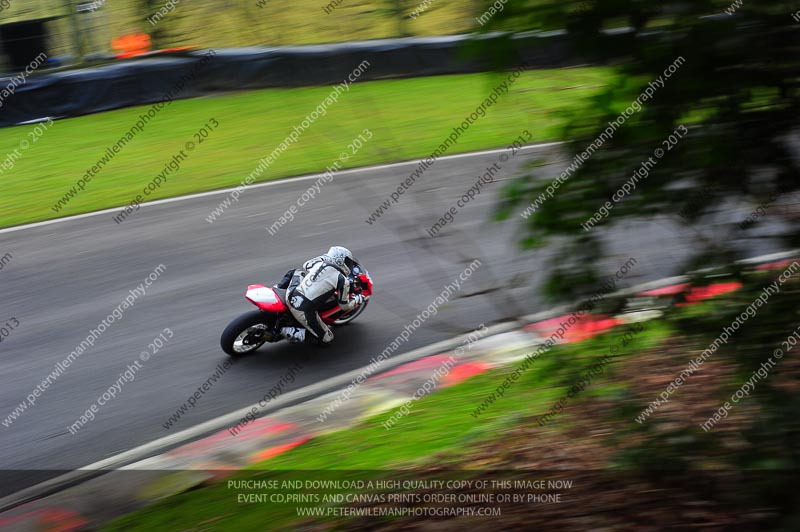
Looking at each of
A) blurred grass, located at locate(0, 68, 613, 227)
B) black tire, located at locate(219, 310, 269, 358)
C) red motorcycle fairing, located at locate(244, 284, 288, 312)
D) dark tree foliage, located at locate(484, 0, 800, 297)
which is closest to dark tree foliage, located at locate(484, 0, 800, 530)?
dark tree foliage, located at locate(484, 0, 800, 297)

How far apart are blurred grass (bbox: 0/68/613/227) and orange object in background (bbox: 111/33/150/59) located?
10.2 feet

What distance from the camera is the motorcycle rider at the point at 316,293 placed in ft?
29.6

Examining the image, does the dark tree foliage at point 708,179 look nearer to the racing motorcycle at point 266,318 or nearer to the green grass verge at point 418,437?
the green grass verge at point 418,437

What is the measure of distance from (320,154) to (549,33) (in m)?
13.6

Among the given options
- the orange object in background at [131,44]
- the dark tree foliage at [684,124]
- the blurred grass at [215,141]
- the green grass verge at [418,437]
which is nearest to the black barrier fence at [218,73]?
the blurred grass at [215,141]

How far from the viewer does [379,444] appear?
22.0 ft

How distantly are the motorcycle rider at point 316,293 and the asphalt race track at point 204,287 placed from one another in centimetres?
30

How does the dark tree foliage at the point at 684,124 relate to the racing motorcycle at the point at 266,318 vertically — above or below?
above

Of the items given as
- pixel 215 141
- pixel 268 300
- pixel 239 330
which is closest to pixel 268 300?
pixel 268 300

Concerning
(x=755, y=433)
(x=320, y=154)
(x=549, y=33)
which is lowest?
(x=320, y=154)

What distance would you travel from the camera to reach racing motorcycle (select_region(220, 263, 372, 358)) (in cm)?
906

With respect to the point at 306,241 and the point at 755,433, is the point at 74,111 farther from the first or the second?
the point at 755,433

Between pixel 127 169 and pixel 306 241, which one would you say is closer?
pixel 306 241

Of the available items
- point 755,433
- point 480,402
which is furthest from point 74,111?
point 755,433
